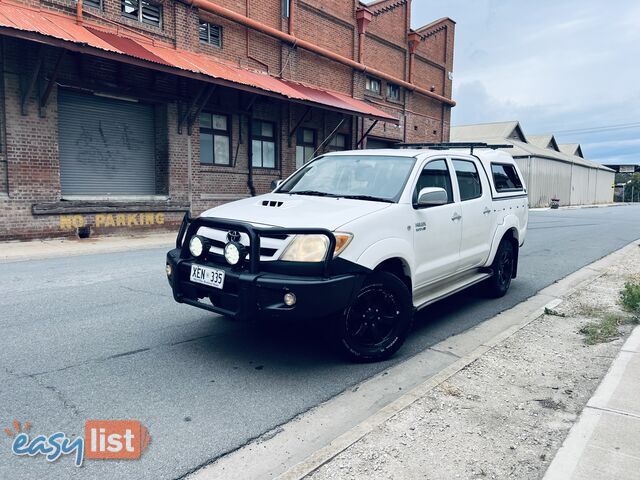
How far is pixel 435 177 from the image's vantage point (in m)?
5.40

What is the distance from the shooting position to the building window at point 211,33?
16875mm

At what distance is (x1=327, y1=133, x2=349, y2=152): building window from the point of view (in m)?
22.9

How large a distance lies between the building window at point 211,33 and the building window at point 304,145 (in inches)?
200

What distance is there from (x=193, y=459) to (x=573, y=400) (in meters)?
2.67

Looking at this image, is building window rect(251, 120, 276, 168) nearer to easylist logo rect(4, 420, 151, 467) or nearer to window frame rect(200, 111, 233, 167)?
window frame rect(200, 111, 233, 167)

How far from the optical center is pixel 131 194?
50.5 feet

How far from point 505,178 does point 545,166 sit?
4516cm

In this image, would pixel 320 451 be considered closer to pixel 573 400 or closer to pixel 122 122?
pixel 573 400

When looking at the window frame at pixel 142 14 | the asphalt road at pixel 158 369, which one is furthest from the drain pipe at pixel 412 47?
the asphalt road at pixel 158 369

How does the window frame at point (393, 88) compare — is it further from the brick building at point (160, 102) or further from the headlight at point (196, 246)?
the headlight at point (196, 246)

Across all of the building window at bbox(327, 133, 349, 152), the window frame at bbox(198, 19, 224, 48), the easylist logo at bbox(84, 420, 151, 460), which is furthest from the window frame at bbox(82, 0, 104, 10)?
the easylist logo at bbox(84, 420, 151, 460)

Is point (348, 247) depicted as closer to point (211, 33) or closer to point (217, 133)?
point (217, 133)

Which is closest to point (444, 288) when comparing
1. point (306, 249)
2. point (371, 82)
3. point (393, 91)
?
point (306, 249)

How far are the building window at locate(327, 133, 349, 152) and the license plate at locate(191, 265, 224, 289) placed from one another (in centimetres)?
1899
